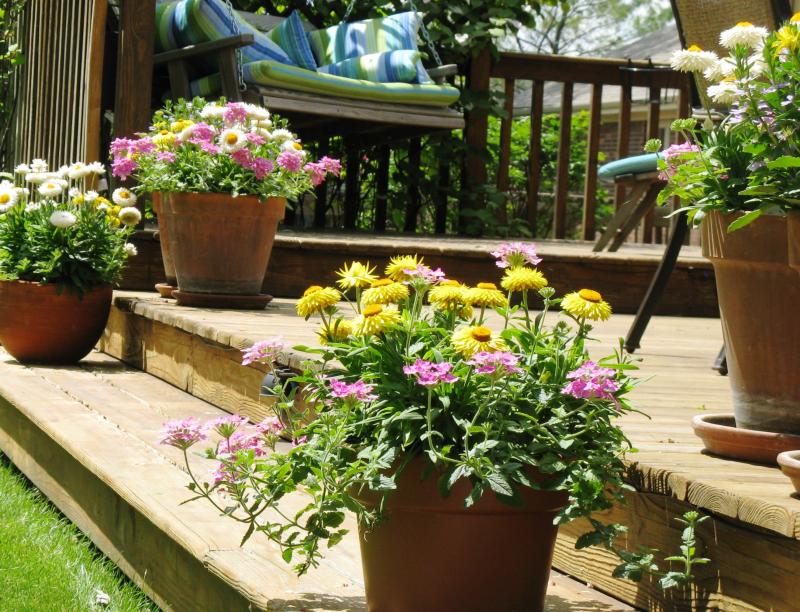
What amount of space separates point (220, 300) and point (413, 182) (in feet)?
9.72

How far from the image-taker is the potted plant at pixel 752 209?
144 cm

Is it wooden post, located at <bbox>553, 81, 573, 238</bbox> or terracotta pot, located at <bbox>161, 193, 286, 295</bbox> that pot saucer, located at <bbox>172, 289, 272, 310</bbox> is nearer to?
terracotta pot, located at <bbox>161, 193, 286, 295</bbox>

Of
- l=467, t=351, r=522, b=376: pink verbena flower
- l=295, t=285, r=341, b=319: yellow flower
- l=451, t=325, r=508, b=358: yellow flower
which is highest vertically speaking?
l=295, t=285, r=341, b=319: yellow flower

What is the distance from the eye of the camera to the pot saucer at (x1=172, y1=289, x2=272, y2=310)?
3506 millimetres

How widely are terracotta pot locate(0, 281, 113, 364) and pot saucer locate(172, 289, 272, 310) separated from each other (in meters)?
0.25

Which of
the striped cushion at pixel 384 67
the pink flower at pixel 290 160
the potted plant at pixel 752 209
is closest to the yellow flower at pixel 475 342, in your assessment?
the potted plant at pixel 752 209

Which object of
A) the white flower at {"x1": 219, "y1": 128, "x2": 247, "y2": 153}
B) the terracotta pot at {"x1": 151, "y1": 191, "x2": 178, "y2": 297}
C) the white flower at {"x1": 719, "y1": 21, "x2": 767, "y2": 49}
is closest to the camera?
the white flower at {"x1": 719, "y1": 21, "x2": 767, "y2": 49}

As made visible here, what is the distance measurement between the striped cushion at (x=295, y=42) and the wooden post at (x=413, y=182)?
80 centimetres

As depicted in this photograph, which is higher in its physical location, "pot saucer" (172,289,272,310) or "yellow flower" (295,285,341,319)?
"yellow flower" (295,285,341,319)

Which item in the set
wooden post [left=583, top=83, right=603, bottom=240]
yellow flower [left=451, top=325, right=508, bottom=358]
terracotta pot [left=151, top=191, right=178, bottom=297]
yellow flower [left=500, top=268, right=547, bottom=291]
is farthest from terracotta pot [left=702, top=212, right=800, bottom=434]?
wooden post [left=583, top=83, right=603, bottom=240]

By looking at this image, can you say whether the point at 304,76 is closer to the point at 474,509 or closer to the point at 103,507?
the point at 103,507

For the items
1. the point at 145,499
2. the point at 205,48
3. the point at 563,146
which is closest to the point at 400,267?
the point at 145,499

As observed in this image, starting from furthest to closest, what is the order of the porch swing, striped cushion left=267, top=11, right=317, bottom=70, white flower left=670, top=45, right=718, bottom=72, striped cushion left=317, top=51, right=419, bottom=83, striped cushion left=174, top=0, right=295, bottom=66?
striped cushion left=267, top=11, right=317, bottom=70, striped cushion left=317, top=51, right=419, bottom=83, striped cushion left=174, top=0, right=295, bottom=66, the porch swing, white flower left=670, top=45, right=718, bottom=72

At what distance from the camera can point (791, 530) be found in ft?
4.09
